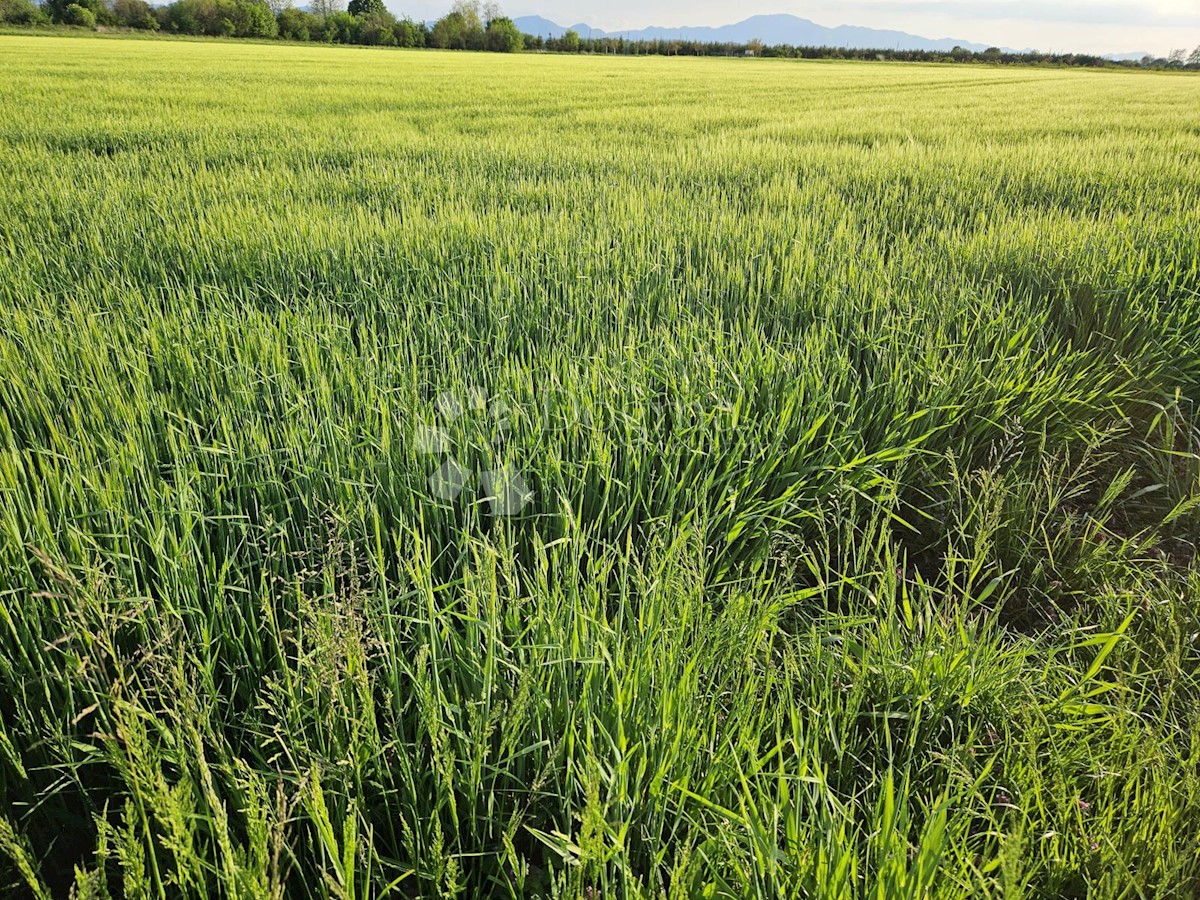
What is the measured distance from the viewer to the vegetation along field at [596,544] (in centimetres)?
83

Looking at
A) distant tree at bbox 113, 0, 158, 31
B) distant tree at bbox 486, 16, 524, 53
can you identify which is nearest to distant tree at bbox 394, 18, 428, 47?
distant tree at bbox 486, 16, 524, 53

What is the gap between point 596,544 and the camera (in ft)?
4.26

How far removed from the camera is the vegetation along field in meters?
0.83

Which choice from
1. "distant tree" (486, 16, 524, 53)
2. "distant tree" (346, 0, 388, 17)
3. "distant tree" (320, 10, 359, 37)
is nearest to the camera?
"distant tree" (320, 10, 359, 37)

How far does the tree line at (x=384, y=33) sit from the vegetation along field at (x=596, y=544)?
187ft

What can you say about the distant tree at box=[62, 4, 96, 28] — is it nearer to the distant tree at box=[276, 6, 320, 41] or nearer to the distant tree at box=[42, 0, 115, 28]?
the distant tree at box=[42, 0, 115, 28]

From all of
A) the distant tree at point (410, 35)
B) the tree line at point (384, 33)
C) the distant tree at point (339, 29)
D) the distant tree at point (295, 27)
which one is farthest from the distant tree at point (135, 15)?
the distant tree at point (410, 35)

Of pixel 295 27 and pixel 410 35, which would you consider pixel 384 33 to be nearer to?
pixel 410 35

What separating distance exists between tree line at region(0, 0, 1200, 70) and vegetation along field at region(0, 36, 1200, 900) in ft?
187

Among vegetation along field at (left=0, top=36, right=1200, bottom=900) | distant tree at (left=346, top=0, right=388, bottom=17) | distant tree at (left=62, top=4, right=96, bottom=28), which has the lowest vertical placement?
vegetation along field at (left=0, top=36, right=1200, bottom=900)

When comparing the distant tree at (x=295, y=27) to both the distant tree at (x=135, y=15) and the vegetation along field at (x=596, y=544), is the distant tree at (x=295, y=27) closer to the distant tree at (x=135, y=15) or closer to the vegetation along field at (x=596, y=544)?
the distant tree at (x=135, y=15)

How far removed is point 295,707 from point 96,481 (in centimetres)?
71

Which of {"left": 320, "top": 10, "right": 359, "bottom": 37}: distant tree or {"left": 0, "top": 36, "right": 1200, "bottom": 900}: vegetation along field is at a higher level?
{"left": 320, "top": 10, "right": 359, "bottom": 37}: distant tree

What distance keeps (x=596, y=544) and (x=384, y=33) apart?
6105 centimetres
